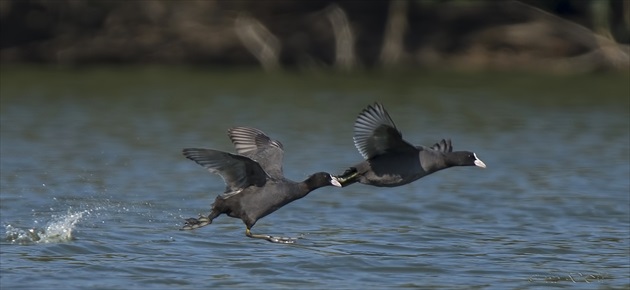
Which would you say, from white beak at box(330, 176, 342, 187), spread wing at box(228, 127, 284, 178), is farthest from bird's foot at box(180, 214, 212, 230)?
white beak at box(330, 176, 342, 187)

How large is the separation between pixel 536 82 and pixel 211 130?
8462 mm

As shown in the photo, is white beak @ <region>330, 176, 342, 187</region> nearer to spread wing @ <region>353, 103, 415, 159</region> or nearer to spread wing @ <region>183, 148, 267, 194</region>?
spread wing @ <region>353, 103, 415, 159</region>

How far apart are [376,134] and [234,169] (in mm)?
976

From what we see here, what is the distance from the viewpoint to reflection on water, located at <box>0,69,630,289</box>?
367 inches

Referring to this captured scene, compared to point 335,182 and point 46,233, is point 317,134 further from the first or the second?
point 335,182

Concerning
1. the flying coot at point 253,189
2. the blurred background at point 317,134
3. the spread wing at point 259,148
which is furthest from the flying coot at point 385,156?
the blurred background at point 317,134

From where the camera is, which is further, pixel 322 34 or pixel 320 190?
pixel 322 34

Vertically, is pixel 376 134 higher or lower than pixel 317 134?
lower

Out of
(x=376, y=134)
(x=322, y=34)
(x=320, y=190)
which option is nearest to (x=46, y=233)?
(x=376, y=134)

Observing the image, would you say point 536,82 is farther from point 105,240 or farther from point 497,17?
point 105,240

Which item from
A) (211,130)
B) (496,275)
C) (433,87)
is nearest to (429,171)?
(496,275)

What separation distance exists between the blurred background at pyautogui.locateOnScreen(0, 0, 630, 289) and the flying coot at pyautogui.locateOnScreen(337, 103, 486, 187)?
696 millimetres

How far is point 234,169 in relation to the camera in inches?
345

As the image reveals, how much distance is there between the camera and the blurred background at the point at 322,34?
88.0ft
